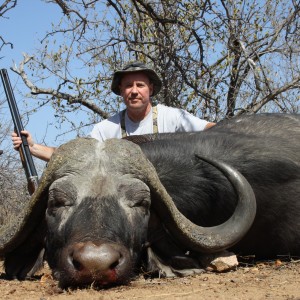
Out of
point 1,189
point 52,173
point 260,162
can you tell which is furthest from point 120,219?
point 1,189

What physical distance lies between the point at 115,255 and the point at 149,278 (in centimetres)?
99

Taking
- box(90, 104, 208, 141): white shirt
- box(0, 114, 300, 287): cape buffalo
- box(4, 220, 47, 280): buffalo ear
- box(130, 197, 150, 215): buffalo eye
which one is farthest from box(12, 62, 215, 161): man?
box(130, 197, 150, 215): buffalo eye

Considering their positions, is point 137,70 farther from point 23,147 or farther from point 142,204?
point 142,204

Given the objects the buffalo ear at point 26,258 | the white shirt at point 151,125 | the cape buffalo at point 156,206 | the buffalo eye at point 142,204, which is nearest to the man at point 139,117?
the white shirt at point 151,125

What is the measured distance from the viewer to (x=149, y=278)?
14.9ft

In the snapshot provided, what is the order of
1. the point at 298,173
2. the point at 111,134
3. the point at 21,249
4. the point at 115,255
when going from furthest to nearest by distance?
1. the point at 111,134
2. the point at 298,173
3. the point at 21,249
4. the point at 115,255

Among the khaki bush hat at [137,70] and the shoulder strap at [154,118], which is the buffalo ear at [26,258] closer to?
the shoulder strap at [154,118]

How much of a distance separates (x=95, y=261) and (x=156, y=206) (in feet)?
3.45

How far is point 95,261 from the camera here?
3510 mm

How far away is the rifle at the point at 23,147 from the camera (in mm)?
6727

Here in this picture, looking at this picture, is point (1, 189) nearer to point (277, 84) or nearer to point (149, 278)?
point (277, 84)

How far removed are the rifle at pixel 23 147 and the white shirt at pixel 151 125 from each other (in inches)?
28.1

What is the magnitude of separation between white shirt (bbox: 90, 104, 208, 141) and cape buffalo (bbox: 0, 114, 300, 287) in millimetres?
1269

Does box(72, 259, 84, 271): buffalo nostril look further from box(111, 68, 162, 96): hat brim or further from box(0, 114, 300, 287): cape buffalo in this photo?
box(111, 68, 162, 96): hat brim
